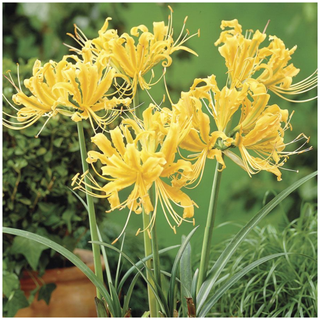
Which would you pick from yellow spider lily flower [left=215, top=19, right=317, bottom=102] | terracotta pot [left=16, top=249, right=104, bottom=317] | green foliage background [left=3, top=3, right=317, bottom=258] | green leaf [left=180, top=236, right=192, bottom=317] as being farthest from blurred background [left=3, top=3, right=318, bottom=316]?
yellow spider lily flower [left=215, top=19, right=317, bottom=102]

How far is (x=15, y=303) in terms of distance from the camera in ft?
4.44

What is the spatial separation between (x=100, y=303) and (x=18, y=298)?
2.15ft

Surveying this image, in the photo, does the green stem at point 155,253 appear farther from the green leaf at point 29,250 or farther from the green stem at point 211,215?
the green leaf at point 29,250

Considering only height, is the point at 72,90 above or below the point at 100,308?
above

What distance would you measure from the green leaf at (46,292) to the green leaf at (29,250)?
11 centimetres

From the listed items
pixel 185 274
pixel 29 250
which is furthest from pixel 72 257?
pixel 29 250

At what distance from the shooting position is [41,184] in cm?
137

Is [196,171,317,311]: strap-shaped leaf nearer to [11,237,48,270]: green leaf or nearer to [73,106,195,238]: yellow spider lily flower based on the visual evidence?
[73,106,195,238]: yellow spider lily flower

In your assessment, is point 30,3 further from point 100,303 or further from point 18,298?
point 100,303

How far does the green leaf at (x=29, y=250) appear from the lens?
4.42 ft

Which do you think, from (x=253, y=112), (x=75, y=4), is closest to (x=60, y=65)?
(x=253, y=112)

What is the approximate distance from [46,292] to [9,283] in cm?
13

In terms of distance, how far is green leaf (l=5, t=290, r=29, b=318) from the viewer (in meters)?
1.35

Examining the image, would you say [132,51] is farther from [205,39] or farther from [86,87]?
[205,39]
